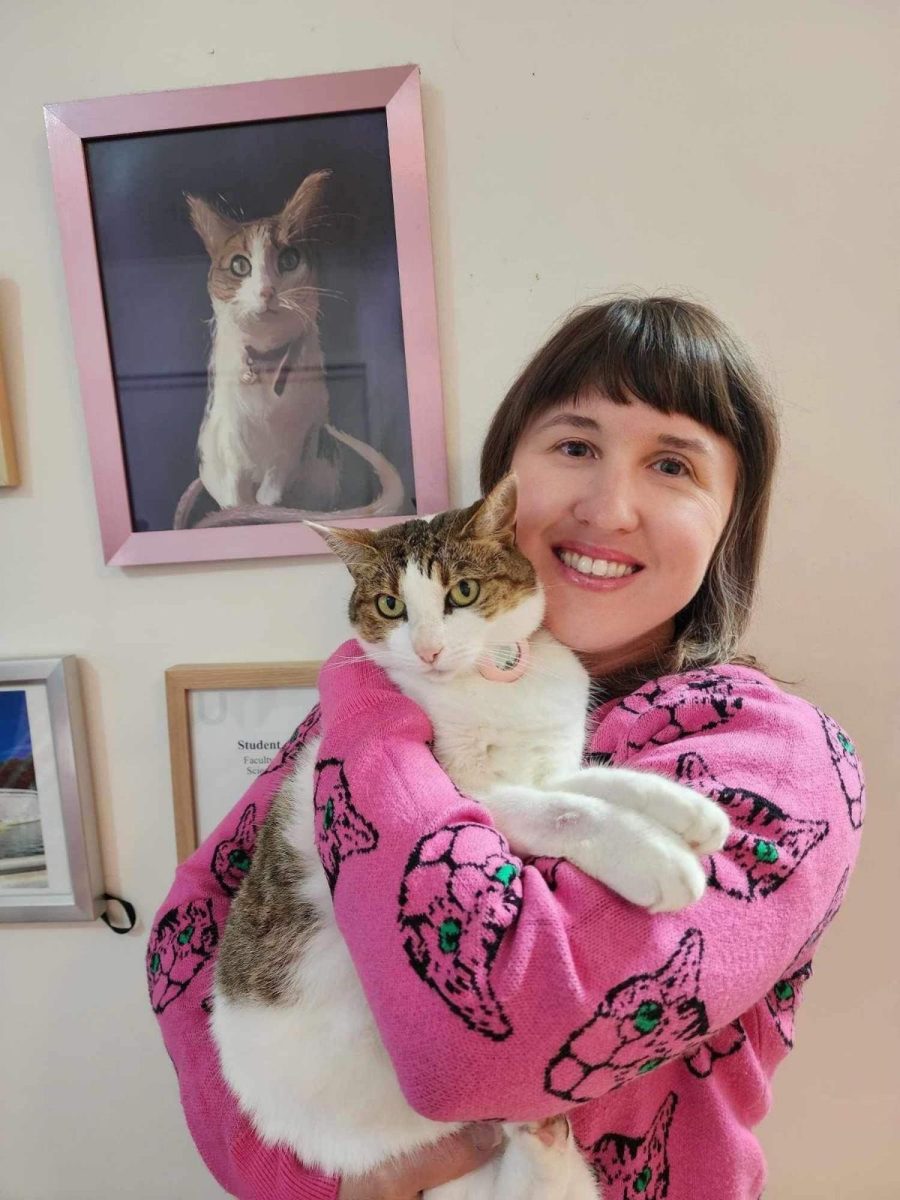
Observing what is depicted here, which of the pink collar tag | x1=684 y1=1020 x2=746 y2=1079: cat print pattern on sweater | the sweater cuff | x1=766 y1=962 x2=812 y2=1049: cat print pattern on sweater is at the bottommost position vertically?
the sweater cuff

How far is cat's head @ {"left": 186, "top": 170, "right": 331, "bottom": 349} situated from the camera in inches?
49.6

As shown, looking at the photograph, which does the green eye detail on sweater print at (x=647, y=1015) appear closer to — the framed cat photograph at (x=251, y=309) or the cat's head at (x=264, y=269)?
the framed cat photograph at (x=251, y=309)

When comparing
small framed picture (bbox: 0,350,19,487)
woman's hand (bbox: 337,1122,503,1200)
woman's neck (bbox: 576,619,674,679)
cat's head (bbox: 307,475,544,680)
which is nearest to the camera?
woman's hand (bbox: 337,1122,503,1200)

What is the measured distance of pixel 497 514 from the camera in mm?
945

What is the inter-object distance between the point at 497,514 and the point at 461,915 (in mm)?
546

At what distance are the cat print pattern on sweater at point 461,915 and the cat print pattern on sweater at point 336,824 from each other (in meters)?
0.08

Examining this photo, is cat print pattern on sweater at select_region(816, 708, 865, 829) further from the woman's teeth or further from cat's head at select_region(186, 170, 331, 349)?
cat's head at select_region(186, 170, 331, 349)

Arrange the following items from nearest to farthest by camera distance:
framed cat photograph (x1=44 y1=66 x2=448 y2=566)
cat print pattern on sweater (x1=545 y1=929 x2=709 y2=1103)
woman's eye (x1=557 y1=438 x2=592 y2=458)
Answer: cat print pattern on sweater (x1=545 y1=929 x2=709 y2=1103)
woman's eye (x1=557 y1=438 x2=592 y2=458)
framed cat photograph (x1=44 y1=66 x2=448 y2=566)

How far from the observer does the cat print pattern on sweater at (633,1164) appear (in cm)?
83

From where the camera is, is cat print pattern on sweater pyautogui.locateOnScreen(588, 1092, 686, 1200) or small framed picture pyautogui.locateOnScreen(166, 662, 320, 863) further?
small framed picture pyautogui.locateOnScreen(166, 662, 320, 863)

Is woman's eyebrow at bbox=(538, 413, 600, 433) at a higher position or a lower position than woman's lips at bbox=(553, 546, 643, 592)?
higher

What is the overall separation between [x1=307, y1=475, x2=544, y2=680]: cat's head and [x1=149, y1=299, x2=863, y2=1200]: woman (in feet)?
0.20

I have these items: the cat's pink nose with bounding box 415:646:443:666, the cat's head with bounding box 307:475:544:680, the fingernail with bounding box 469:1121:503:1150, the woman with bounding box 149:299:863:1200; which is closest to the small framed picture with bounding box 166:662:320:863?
the woman with bounding box 149:299:863:1200

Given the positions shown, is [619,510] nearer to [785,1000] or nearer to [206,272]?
[785,1000]
